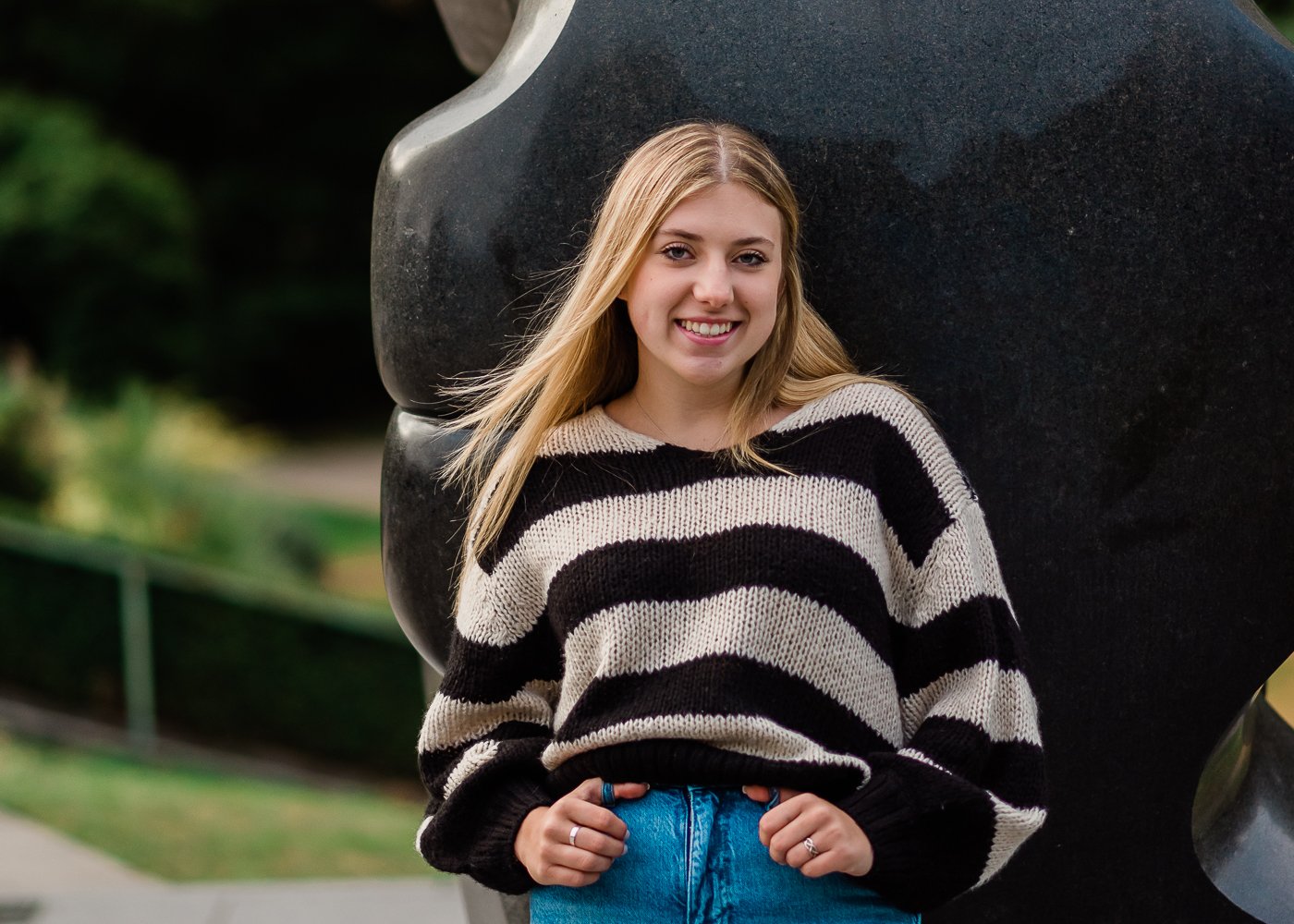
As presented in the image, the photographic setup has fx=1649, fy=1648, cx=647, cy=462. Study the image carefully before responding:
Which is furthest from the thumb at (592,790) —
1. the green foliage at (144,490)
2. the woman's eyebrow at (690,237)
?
the green foliage at (144,490)

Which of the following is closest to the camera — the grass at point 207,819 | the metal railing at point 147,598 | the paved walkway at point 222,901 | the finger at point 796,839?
the finger at point 796,839

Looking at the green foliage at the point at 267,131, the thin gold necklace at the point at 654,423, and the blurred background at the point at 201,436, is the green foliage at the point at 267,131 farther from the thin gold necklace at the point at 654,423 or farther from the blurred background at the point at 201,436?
the thin gold necklace at the point at 654,423

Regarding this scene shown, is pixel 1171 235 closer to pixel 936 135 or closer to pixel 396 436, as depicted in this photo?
pixel 936 135

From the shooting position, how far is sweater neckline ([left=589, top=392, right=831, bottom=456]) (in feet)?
6.66

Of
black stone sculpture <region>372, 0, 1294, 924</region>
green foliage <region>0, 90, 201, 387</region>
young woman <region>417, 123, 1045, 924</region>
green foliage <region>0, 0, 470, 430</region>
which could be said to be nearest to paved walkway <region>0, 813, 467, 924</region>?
black stone sculpture <region>372, 0, 1294, 924</region>

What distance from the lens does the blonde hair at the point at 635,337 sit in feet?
6.46

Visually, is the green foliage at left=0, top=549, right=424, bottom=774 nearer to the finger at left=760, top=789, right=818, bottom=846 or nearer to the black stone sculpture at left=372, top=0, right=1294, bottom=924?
the black stone sculpture at left=372, top=0, right=1294, bottom=924

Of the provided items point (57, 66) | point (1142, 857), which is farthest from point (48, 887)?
point (57, 66)

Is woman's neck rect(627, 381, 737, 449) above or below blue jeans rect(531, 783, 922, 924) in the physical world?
above

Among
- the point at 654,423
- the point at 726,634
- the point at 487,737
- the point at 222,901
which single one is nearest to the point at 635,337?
the point at 654,423

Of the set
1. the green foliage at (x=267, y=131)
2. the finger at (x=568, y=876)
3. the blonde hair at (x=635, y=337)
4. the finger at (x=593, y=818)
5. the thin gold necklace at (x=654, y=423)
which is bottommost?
the green foliage at (x=267, y=131)

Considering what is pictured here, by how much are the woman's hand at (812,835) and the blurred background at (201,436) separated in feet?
11.8

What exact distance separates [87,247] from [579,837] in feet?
43.3

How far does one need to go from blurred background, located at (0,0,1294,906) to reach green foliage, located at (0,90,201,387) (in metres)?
0.03
